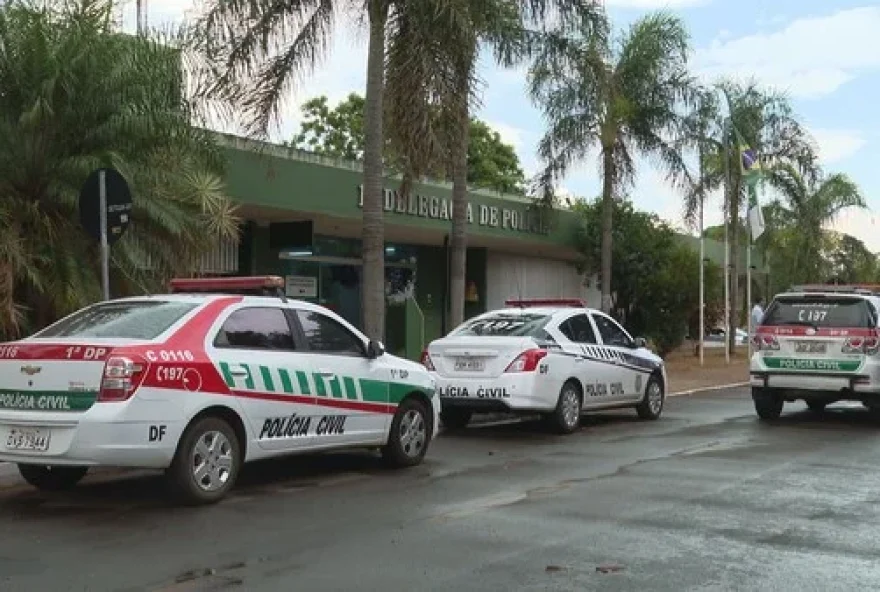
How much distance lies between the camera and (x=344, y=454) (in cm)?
1127

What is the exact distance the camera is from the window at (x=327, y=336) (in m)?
9.47

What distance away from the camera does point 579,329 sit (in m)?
14.0

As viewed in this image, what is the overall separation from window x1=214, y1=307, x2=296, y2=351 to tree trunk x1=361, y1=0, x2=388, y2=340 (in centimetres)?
664

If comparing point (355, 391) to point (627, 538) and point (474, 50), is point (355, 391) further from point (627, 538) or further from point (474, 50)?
point (474, 50)

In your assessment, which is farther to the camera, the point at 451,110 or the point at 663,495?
the point at 451,110

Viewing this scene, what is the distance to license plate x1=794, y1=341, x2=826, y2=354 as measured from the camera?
1480cm

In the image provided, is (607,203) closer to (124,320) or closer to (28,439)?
(124,320)

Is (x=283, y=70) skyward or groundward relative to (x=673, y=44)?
groundward

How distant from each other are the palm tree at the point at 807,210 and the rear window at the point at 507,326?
21623 mm

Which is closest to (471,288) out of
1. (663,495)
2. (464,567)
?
(663,495)

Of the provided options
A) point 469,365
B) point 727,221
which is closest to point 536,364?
point 469,365

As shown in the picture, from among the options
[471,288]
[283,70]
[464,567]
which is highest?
[283,70]

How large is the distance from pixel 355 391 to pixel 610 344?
5737mm

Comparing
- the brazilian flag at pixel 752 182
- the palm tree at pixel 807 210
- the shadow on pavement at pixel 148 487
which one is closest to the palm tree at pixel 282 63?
the shadow on pavement at pixel 148 487
